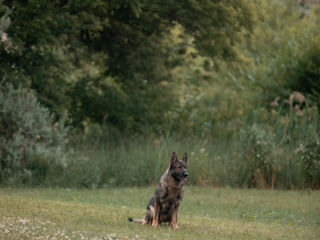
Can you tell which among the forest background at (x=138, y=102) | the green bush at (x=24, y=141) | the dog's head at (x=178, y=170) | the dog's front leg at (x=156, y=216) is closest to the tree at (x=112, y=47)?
the forest background at (x=138, y=102)

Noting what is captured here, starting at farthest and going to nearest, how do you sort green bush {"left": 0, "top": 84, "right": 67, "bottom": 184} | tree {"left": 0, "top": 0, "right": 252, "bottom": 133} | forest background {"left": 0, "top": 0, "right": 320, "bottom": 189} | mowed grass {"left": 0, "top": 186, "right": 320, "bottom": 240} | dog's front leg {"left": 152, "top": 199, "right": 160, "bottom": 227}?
tree {"left": 0, "top": 0, "right": 252, "bottom": 133}, forest background {"left": 0, "top": 0, "right": 320, "bottom": 189}, green bush {"left": 0, "top": 84, "right": 67, "bottom": 184}, dog's front leg {"left": 152, "top": 199, "right": 160, "bottom": 227}, mowed grass {"left": 0, "top": 186, "right": 320, "bottom": 240}

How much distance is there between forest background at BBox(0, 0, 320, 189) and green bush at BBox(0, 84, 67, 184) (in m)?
0.03

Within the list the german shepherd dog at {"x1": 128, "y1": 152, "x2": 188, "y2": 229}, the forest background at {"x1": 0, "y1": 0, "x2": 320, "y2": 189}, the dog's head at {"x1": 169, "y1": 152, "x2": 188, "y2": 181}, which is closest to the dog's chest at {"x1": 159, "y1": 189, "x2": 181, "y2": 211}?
the german shepherd dog at {"x1": 128, "y1": 152, "x2": 188, "y2": 229}

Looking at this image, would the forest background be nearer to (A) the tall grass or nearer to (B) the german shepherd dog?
(A) the tall grass

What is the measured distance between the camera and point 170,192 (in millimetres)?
8344

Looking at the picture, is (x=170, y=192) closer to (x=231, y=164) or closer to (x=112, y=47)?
(x=231, y=164)

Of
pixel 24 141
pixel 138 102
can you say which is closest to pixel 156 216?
pixel 24 141

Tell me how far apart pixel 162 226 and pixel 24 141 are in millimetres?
6720

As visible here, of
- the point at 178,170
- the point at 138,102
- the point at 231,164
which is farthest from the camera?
the point at 138,102

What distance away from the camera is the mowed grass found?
25.7 feet

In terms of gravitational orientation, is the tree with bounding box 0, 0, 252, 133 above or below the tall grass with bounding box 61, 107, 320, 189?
above

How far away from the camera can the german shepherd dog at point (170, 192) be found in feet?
27.3

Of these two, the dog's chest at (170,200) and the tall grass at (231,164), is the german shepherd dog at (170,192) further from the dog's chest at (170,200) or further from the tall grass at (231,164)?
the tall grass at (231,164)

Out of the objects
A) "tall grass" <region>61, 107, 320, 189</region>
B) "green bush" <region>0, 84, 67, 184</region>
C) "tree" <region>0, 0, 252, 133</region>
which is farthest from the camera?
"tall grass" <region>61, 107, 320, 189</region>
